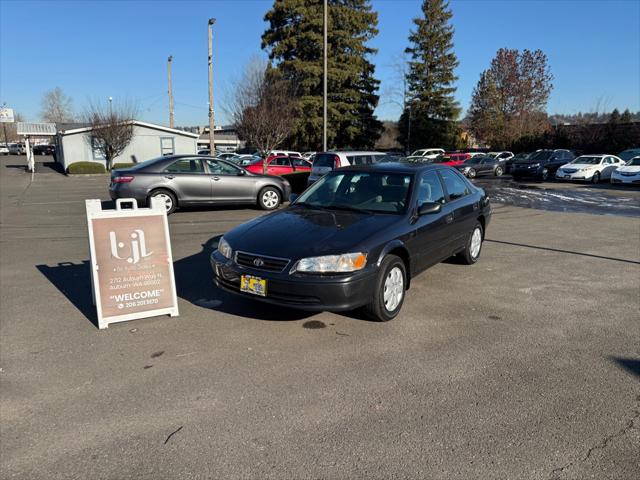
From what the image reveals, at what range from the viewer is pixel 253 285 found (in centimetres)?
430

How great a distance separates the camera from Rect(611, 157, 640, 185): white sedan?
70.0ft

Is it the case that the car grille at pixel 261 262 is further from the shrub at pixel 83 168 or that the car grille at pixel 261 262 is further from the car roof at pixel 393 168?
the shrub at pixel 83 168

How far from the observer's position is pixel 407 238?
4.88 m

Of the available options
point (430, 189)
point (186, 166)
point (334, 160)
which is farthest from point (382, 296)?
point (334, 160)

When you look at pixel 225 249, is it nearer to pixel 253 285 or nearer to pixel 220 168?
pixel 253 285

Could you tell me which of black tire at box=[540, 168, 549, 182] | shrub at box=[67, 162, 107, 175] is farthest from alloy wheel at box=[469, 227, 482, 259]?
shrub at box=[67, 162, 107, 175]

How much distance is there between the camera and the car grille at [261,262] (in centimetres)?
421

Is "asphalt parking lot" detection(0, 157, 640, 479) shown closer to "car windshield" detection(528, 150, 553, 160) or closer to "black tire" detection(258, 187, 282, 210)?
"black tire" detection(258, 187, 282, 210)

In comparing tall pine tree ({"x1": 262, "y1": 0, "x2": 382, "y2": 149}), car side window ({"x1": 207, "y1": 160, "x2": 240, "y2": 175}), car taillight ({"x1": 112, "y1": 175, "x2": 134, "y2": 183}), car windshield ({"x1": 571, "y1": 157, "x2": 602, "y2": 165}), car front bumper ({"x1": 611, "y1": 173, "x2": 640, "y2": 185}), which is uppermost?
tall pine tree ({"x1": 262, "y1": 0, "x2": 382, "y2": 149})

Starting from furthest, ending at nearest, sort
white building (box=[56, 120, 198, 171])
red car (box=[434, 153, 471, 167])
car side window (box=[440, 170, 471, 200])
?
white building (box=[56, 120, 198, 171]), red car (box=[434, 153, 471, 167]), car side window (box=[440, 170, 471, 200])

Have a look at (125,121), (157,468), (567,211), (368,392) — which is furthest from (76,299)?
(125,121)

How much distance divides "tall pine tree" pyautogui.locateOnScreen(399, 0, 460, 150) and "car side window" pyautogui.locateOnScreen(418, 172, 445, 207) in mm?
42518

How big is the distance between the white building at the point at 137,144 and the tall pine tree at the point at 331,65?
893 cm

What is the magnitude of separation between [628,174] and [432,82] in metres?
27.9
